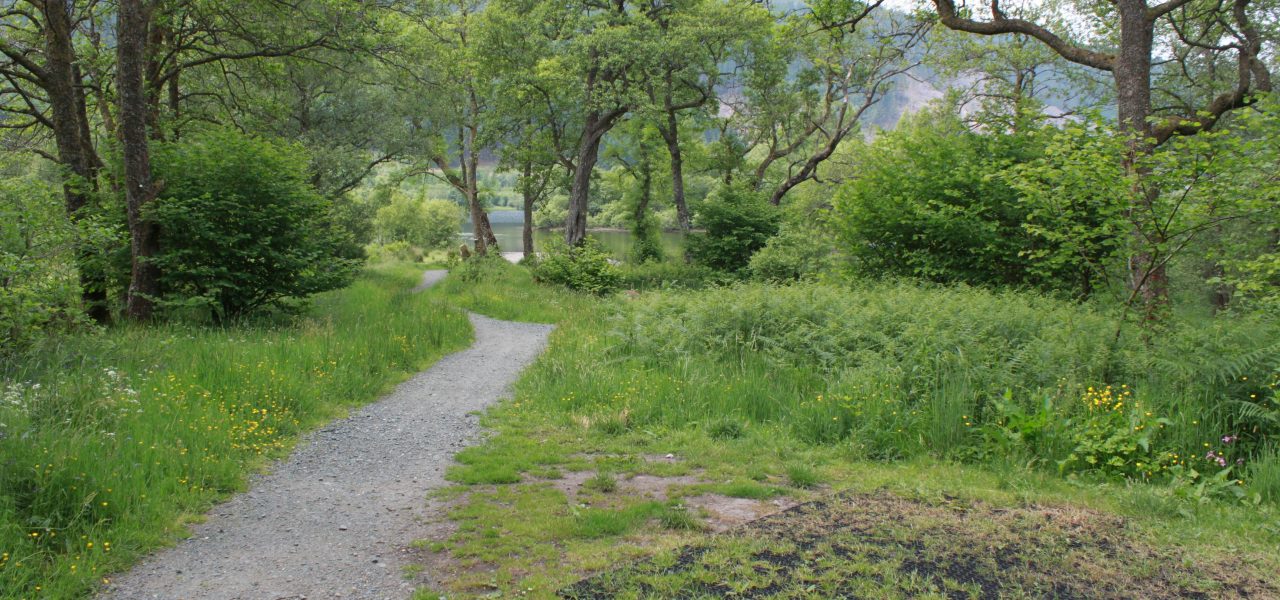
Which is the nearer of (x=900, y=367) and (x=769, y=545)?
(x=769, y=545)

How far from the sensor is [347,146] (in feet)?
81.2

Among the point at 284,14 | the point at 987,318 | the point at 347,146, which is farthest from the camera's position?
the point at 347,146

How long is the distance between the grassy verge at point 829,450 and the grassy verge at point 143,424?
1.87 meters

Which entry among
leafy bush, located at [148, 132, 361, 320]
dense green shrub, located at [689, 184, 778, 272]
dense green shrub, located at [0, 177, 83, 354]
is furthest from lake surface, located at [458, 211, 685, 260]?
dense green shrub, located at [0, 177, 83, 354]

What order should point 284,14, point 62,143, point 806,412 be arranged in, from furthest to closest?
point 284,14, point 62,143, point 806,412

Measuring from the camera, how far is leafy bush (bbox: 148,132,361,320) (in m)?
11.2

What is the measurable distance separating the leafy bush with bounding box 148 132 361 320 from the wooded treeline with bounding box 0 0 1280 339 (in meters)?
0.05

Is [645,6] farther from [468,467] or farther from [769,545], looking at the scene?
[769,545]

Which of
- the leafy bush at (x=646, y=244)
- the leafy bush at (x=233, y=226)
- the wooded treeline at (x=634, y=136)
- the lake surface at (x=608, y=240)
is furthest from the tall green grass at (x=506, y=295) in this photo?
the leafy bush at (x=646, y=244)

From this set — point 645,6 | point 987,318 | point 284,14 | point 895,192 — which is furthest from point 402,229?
point 987,318

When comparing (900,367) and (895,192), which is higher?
→ (895,192)

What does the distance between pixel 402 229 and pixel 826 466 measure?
2154 inches

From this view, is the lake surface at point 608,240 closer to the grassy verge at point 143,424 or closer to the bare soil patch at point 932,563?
the grassy verge at point 143,424

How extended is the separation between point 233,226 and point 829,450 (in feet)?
33.1
